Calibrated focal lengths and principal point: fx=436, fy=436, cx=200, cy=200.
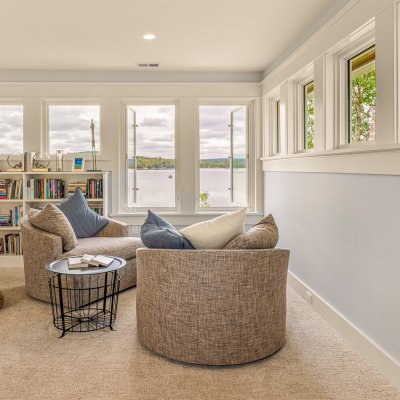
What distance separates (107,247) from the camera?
403 centimetres

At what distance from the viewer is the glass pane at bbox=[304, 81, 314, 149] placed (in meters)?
4.15

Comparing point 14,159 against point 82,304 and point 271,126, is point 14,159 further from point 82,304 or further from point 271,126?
point 271,126

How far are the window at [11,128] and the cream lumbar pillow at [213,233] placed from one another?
382 cm

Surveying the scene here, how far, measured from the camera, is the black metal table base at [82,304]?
322 cm

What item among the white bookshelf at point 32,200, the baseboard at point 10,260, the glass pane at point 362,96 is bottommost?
the baseboard at point 10,260

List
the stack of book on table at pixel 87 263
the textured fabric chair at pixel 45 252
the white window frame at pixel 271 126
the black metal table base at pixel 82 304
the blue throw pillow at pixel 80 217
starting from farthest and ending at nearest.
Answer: the white window frame at pixel 271 126
the blue throw pillow at pixel 80 217
the textured fabric chair at pixel 45 252
the black metal table base at pixel 82 304
the stack of book on table at pixel 87 263

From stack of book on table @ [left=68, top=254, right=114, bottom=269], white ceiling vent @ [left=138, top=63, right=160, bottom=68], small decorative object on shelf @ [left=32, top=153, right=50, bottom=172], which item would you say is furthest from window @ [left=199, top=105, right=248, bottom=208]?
stack of book on table @ [left=68, top=254, right=114, bottom=269]

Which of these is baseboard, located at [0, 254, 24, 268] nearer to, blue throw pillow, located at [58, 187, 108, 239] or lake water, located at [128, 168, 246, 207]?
blue throw pillow, located at [58, 187, 108, 239]

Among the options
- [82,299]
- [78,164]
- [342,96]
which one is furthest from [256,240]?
[78,164]

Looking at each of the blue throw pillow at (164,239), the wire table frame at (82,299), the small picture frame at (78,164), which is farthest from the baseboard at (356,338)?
the small picture frame at (78,164)

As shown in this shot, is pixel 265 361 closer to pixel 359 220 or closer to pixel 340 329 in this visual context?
pixel 340 329

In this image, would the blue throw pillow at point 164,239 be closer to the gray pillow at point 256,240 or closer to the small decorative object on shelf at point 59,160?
the gray pillow at point 256,240

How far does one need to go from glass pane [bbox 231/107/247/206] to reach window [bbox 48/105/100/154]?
1783 mm

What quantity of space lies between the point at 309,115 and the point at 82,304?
2726 mm
